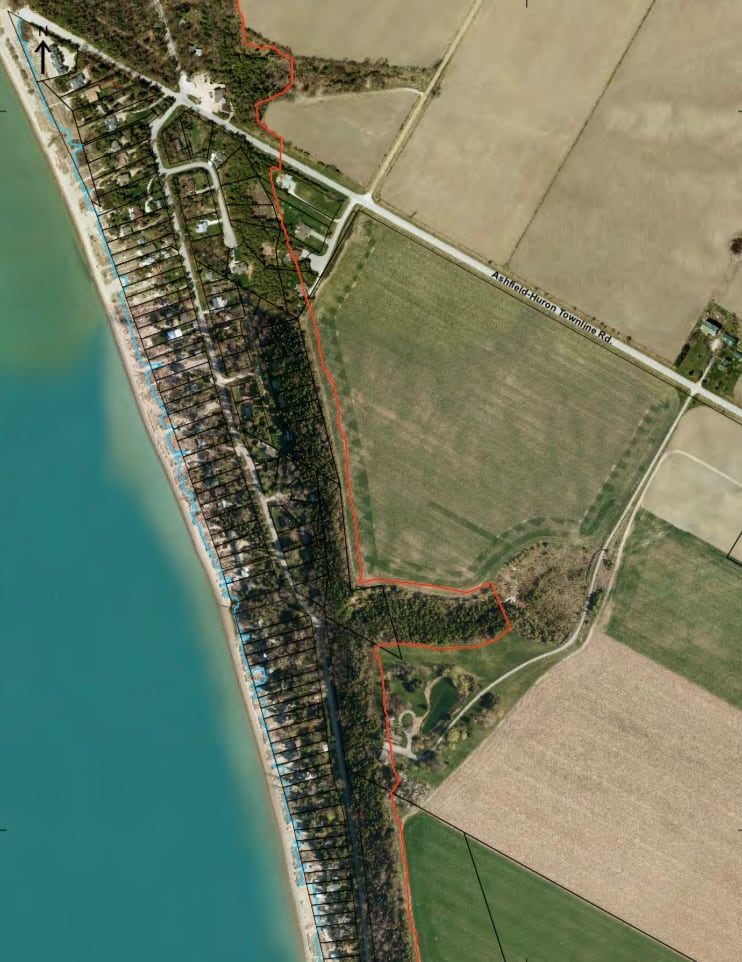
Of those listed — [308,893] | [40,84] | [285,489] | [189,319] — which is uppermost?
[40,84]

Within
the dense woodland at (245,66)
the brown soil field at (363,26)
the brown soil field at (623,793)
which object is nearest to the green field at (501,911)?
the brown soil field at (623,793)

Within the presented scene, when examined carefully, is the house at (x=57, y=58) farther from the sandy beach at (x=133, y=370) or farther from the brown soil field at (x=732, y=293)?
the brown soil field at (x=732, y=293)

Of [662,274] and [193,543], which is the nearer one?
[662,274]

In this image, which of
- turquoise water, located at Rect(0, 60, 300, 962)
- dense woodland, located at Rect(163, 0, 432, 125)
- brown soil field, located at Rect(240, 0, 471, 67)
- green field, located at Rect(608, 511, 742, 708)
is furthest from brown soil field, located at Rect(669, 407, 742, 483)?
turquoise water, located at Rect(0, 60, 300, 962)

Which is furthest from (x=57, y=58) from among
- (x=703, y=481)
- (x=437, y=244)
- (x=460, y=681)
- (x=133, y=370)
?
(x=703, y=481)

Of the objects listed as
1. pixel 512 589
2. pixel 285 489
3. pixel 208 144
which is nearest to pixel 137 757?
pixel 285 489

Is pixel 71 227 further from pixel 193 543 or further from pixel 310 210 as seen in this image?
pixel 193 543

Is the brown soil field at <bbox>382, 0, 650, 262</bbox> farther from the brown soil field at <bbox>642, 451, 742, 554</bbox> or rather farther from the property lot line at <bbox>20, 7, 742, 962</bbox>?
the brown soil field at <bbox>642, 451, 742, 554</bbox>
